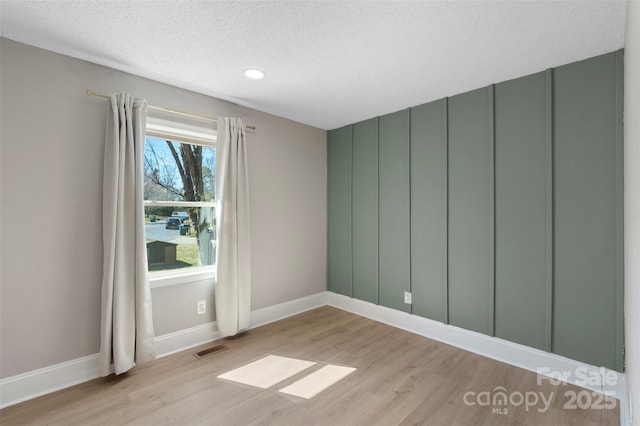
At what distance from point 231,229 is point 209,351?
117cm

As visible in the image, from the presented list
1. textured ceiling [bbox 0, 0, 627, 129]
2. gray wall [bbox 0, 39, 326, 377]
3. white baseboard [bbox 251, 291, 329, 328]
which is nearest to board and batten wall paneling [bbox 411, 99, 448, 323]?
textured ceiling [bbox 0, 0, 627, 129]

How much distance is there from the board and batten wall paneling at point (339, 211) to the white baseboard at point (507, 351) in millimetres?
500

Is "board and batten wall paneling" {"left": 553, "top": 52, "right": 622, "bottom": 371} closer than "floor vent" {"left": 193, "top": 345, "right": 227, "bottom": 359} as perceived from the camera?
Yes

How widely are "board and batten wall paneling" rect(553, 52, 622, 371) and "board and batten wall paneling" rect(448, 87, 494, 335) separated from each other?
0.49 meters

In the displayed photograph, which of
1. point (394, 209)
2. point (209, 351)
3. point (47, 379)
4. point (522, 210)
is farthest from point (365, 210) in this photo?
point (47, 379)

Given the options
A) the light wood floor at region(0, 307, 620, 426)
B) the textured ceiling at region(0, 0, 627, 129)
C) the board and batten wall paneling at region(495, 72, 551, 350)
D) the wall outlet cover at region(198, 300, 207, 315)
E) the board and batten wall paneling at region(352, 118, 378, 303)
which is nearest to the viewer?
the textured ceiling at region(0, 0, 627, 129)

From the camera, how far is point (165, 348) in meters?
2.70

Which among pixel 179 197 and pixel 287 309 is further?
pixel 287 309

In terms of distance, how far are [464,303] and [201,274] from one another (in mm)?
2610

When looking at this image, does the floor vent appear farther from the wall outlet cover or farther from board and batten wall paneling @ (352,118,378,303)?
board and batten wall paneling @ (352,118,378,303)

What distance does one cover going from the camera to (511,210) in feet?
8.37

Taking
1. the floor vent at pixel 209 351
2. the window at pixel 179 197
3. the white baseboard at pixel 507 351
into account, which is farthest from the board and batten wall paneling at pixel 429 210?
the window at pixel 179 197

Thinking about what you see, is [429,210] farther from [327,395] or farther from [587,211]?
[327,395]

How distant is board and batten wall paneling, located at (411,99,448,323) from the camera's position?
9.84ft
